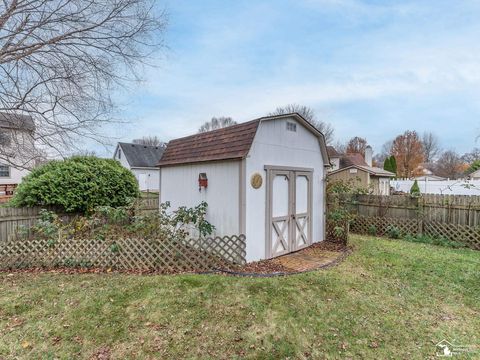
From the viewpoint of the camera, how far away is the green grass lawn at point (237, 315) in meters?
3.29

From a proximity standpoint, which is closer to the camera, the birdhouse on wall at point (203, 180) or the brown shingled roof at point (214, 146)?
the brown shingled roof at point (214, 146)

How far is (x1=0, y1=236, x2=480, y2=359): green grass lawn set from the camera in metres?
3.29

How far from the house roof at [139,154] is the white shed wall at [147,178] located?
25.2 inches

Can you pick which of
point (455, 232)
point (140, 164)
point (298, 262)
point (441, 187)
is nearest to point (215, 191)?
point (298, 262)

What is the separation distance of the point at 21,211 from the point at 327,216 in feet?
27.5

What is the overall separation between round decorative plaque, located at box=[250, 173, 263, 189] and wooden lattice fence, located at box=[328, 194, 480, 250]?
3.57 metres

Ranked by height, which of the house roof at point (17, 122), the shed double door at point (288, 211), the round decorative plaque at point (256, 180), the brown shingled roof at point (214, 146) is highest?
the house roof at point (17, 122)

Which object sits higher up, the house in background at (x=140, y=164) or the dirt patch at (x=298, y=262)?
the house in background at (x=140, y=164)

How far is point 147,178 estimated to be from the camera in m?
28.2

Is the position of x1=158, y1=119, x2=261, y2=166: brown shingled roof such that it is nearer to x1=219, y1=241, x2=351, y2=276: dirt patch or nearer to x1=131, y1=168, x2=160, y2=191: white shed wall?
x1=219, y1=241, x2=351, y2=276: dirt patch

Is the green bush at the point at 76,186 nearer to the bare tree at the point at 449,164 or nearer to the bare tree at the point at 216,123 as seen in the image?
the bare tree at the point at 216,123

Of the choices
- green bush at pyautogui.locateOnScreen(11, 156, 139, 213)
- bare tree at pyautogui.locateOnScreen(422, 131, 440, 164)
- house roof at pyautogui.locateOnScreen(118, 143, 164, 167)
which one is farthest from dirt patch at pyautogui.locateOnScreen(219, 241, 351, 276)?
bare tree at pyautogui.locateOnScreen(422, 131, 440, 164)

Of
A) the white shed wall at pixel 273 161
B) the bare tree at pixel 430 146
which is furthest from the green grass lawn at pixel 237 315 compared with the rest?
the bare tree at pixel 430 146

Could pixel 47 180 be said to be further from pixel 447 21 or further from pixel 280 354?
pixel 447 21
